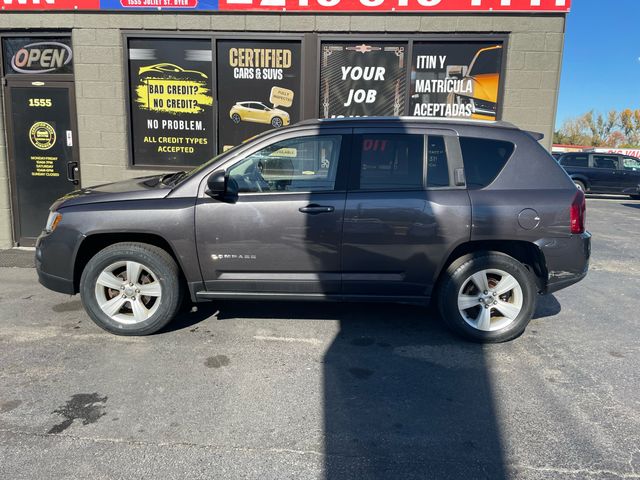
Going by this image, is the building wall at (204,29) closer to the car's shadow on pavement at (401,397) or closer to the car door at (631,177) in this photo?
the car's shadow on pavement at (401,397)

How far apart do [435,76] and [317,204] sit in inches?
164

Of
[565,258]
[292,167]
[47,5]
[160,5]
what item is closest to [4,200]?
[47,5]

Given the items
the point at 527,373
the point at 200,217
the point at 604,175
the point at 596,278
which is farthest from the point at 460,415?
the point at 604,175

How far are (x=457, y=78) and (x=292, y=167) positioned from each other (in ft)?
13.4

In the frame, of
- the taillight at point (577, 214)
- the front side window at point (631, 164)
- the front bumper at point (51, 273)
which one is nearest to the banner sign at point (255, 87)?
the front bumper at point (51, 273)

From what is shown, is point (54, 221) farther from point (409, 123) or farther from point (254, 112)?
point (254, 112)

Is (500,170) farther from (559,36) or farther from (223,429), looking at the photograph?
(559,36)

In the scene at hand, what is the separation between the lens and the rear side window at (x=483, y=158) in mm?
4004

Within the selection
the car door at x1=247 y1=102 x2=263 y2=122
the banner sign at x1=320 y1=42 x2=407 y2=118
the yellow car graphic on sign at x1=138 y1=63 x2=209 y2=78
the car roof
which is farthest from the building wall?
the car roof

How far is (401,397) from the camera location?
3258 mm

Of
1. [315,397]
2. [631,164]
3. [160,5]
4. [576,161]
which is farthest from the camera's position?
[576,161]

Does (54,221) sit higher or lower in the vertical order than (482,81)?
lower

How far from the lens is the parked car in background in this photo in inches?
693

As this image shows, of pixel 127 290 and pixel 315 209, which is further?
pixel 127 290
